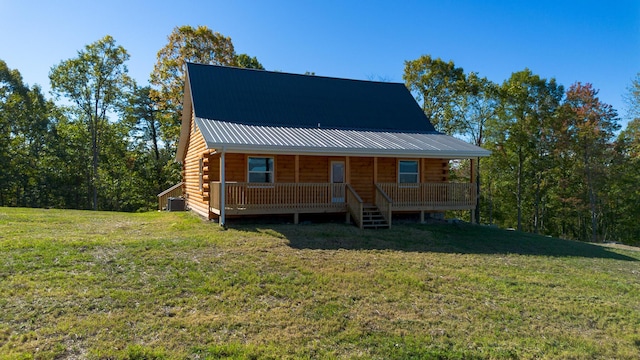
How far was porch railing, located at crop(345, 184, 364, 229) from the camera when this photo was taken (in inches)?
503

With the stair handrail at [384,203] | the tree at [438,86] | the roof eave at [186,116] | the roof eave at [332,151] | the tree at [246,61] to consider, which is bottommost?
the stair handrail at [384,203]

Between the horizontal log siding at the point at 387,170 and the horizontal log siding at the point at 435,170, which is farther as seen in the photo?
the horizontal log siding at the point at 435,170

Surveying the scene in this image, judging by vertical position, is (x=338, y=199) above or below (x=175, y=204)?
above

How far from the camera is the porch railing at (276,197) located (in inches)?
484

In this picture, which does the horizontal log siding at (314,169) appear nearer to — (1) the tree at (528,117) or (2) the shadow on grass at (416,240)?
(2) the shadow on grass at (416,240)

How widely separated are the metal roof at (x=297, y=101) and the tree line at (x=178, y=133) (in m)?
9.71

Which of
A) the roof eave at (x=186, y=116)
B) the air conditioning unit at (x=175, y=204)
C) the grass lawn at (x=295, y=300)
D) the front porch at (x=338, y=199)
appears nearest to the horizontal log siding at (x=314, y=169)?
the front porch at (x=338, y=199)

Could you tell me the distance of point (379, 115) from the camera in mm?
18000

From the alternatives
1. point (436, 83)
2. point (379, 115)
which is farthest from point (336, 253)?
point (436, 83)

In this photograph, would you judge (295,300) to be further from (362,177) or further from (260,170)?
(362,177)

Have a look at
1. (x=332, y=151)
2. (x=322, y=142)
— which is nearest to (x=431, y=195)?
(x=332, y=151)

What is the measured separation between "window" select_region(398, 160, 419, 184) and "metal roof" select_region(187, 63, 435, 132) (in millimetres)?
2203

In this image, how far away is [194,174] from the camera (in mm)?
17047

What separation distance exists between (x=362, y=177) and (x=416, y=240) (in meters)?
4.25
